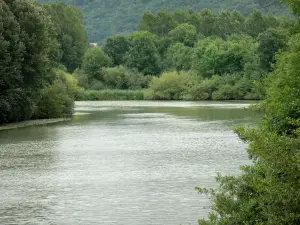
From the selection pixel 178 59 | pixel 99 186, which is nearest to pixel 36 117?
pixel 99 186

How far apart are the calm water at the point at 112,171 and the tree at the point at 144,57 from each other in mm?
74885

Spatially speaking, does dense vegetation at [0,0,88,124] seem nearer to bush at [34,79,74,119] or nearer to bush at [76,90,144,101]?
bush at [34,79,74,119]

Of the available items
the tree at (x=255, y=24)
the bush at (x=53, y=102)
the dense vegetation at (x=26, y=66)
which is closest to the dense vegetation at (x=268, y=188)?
the dense vegetation at (x=26, y=66)

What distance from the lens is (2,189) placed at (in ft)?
67.7

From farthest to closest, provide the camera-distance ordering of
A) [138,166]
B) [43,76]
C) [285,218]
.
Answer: [43,76] → [138,166] → [285,218]

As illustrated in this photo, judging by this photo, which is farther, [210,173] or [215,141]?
[215,141]

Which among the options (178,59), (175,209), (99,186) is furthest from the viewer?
(178,59)

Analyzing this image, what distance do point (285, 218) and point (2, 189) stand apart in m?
12.5

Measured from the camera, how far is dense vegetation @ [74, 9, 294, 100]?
9306cm

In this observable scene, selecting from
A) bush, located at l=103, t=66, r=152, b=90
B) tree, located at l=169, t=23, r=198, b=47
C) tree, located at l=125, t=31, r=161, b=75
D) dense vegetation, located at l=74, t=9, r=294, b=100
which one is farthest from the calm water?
tree, located at l=169, t=23, r=198, b=47

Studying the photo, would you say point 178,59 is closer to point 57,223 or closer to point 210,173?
point 210,173

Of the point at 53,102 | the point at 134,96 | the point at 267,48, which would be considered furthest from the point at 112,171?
the point at 134,96

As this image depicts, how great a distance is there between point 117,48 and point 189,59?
1529 centimetres

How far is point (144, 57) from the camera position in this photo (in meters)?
117
